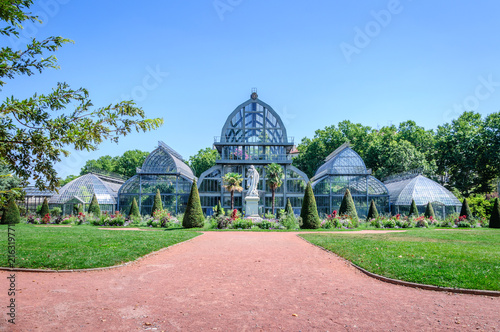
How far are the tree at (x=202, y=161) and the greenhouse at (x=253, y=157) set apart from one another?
76.8 feet

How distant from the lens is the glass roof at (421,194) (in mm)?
41375

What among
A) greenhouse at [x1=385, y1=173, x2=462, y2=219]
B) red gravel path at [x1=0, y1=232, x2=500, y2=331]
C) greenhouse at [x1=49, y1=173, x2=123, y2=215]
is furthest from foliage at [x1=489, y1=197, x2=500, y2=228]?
greenhouse at [x1=49, y1=173, x2=123, y2=215]

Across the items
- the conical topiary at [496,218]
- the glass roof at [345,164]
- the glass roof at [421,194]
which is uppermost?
the glass roof at [345,164]

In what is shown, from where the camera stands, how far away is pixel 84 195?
4434 cm

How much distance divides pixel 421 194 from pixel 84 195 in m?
44.2

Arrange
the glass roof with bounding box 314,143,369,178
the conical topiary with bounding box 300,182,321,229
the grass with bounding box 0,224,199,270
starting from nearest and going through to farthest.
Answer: the grass with bounding box 0,224,199,270 → the conical topiary with bounding box 300,182,321,229 → the glass roof with bounding box 314,143,369,178

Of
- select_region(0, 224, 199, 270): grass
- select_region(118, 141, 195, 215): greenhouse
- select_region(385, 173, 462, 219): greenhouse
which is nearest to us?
select_region(0, 224, 199, 270): grass

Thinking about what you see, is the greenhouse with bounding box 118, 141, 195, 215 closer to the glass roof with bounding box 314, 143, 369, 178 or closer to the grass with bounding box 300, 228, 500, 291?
the glass roof with bounding box 314, 143, 369, 178

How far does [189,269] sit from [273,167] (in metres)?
27.5

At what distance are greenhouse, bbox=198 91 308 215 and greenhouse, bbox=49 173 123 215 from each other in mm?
13689

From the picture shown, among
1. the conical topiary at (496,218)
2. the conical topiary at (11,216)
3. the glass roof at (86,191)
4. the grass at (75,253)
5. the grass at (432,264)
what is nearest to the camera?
the grass at (432,264)

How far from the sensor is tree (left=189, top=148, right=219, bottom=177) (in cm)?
6975

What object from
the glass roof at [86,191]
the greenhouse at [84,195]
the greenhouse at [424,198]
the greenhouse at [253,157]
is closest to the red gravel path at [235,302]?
the greenhouse at [253,157]

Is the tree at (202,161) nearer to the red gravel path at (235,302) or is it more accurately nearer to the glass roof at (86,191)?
the glass roof at (86,191)
